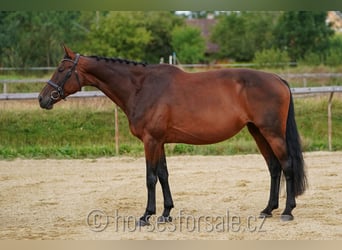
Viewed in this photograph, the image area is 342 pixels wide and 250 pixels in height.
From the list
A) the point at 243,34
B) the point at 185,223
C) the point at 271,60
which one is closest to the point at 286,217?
the point at 185,223

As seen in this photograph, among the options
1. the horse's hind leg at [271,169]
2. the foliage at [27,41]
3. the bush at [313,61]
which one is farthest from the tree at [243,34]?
the horse's hind leg at [271,169]

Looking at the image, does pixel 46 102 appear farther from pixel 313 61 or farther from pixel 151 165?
pixel 313 61

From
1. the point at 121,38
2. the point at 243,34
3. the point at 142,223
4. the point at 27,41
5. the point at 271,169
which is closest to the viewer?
the point at 142,223

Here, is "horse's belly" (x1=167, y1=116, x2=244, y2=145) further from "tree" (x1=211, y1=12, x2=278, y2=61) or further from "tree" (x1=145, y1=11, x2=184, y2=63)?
"tree" (x1=211, y1=12, x2=278, y2=61)

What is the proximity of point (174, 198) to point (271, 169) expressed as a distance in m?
1.55

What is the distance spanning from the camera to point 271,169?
6.38 meters

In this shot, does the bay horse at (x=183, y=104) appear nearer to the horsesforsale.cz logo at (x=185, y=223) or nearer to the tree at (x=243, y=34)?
the horsesforsale.cz logo at (x=185, y=223)

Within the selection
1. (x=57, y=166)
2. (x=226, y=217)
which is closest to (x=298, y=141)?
(x=226, y=217)

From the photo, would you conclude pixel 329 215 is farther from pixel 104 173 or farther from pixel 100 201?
pixel 104 173

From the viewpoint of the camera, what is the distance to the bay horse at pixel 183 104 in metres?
5.96

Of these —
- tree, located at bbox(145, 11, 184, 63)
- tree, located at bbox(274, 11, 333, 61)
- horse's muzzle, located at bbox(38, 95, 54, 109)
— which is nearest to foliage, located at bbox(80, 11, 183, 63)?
tree, located at bbox(145, 11, 184, 63)

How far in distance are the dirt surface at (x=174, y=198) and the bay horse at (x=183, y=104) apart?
1.31 feet

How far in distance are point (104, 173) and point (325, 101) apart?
22.5ft

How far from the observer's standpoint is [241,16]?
35625 mm
